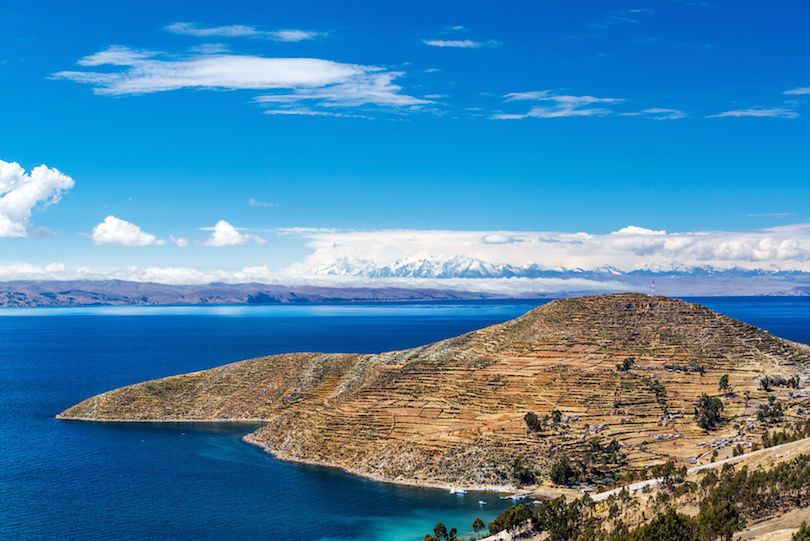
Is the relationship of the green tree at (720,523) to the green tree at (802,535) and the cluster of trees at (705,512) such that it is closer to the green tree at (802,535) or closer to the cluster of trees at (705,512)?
the cluster of trees at (705,512)

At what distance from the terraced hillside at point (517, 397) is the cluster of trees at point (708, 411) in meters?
1.05

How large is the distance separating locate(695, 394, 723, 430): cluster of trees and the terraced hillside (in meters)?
1.05

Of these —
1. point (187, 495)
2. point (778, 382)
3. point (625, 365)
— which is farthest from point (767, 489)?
point (187, 495)

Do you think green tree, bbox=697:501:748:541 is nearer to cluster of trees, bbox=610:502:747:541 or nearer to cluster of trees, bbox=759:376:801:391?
cluster of trees, bbox=610:502:747:541

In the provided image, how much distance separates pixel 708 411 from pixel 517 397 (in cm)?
2624

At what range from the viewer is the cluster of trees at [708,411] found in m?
91.4

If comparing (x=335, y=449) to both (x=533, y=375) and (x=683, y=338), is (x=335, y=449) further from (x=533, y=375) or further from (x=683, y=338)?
(x=683, y=338)

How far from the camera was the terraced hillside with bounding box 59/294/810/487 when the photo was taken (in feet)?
291

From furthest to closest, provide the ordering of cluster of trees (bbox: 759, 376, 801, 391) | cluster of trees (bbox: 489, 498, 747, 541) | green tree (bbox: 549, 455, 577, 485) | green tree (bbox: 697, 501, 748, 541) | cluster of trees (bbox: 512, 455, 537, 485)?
cluster of trees (bbox: 759, 376, 801, 391), cluster of trees (bbox: 512, 455, 537, 485), green tree (bbox: 549, 455, 577, 485), cluster of trees (bbox: 489, 498, 747, 541), green tree (bbox: 697, 501, 748, 541)

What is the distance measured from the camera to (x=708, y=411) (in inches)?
3632

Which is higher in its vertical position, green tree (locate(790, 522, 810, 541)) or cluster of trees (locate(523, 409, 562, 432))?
green tree (locate(790, 522, 810, 541))

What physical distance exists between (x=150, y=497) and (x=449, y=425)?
40472mm

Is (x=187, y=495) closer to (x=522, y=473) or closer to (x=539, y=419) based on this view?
(x=522, y=473)

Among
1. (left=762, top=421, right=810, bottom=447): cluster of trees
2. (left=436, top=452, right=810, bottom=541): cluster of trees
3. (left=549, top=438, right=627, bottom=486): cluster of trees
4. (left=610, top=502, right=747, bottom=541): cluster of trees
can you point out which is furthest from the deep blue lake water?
(left=762, top=421, right=810, bottom=447): cluster of trees
